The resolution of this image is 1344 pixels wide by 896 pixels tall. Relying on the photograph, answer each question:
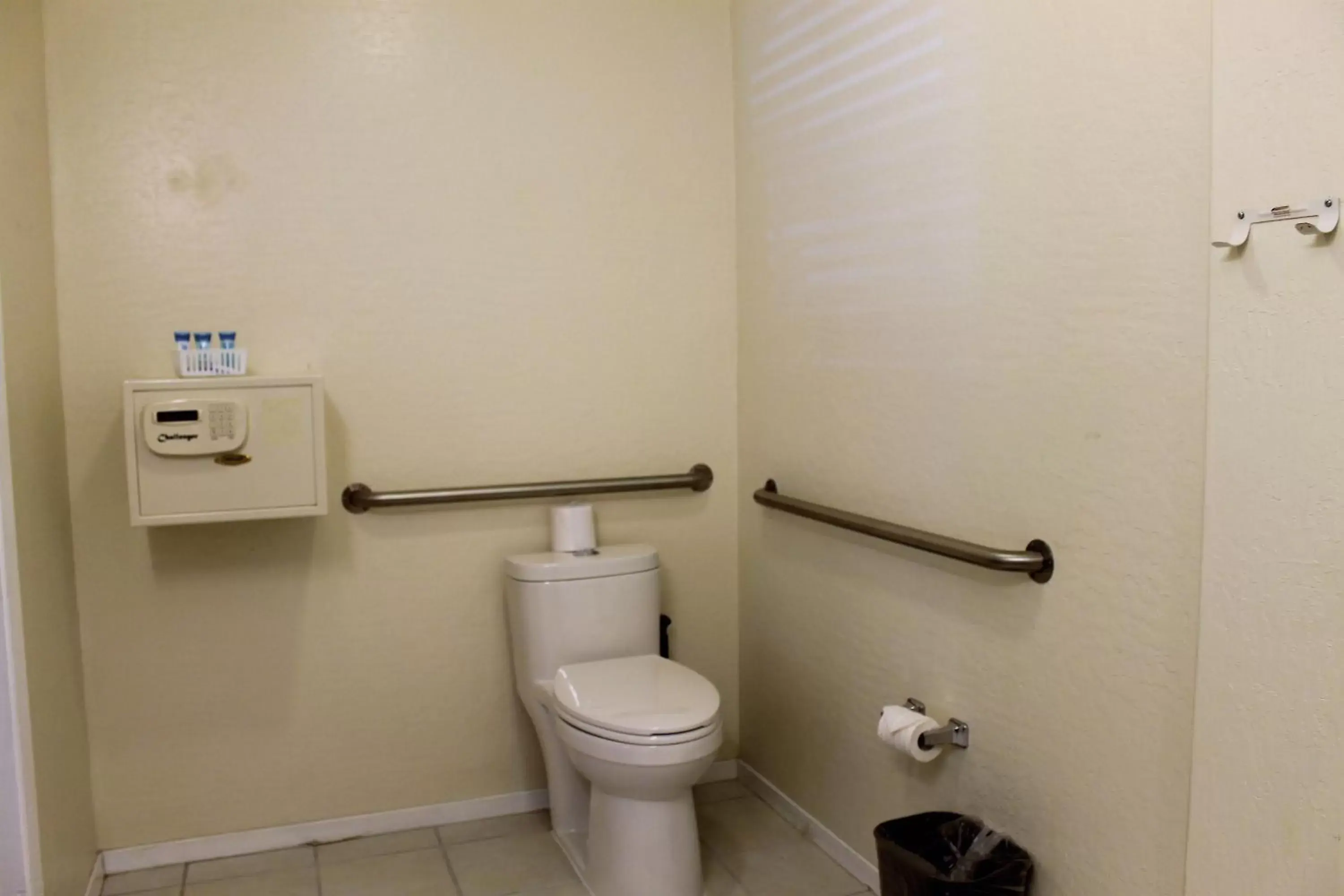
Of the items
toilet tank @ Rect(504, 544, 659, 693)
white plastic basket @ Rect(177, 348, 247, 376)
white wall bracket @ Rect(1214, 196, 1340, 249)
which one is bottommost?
toilet tank @ Rect(504, 544, 659, 693)

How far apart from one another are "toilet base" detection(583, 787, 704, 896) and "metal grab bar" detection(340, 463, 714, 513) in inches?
30.4

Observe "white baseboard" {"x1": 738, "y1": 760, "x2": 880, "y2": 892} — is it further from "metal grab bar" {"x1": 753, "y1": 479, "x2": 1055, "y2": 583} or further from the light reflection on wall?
the light reflection on wall

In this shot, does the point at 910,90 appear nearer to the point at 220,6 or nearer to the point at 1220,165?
the point at 1220,165

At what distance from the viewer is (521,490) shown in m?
2.58

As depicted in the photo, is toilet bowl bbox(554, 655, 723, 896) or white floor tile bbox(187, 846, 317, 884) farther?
white floor tile bbox(187, 846, 317, 884)

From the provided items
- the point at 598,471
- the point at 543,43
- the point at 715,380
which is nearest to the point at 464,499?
A: the point at 598,471

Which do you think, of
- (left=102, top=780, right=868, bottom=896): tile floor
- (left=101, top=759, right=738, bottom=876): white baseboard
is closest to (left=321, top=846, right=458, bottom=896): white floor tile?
(left=102, top=780, right=868, bottom=896): tile floor

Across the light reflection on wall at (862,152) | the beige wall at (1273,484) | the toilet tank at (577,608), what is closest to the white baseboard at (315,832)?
the toilet tank at (577,608)

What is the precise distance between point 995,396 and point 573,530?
1139mm

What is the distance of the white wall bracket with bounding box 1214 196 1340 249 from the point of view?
1.19 meters

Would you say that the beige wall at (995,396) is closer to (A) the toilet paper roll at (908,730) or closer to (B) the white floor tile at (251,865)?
(A) the toilet paper roll at (908,730)

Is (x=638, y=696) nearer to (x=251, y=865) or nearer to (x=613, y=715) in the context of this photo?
(x=613, y=715)

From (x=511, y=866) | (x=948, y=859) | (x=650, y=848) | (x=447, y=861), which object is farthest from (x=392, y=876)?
(x=948, y=859)

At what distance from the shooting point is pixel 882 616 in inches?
84.7
